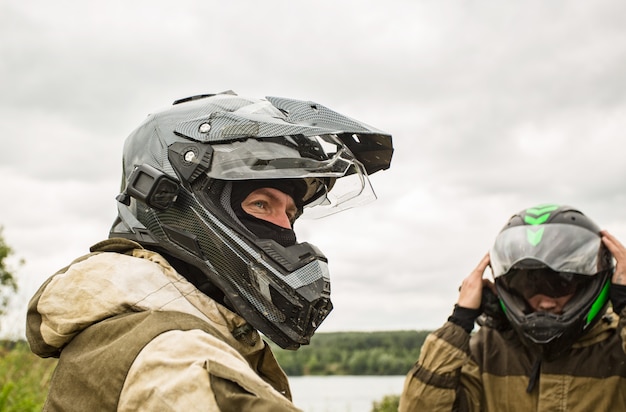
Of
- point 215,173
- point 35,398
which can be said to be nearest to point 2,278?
point 35,398

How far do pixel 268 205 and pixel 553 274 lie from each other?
2492 mm

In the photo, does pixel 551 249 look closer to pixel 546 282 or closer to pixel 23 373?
pixel 546 282

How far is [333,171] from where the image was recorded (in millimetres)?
2547

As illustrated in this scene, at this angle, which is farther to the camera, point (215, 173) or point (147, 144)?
point (147, 144)

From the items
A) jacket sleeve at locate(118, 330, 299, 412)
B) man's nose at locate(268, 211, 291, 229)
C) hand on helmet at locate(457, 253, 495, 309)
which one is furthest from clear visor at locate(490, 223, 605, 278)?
jacket sleeve at locate(118, 330, 299, 412)

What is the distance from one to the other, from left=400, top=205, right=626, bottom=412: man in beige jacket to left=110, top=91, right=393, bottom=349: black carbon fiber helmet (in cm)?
216

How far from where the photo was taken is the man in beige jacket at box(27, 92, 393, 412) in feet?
5.34

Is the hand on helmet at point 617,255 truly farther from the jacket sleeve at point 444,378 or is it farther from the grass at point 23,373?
the grass at point 23,373

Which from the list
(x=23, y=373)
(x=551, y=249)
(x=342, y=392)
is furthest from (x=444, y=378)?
(x=342, y=392)

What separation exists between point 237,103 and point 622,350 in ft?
9.56

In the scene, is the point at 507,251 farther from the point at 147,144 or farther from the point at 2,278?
the point at 2,278

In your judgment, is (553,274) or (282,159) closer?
(282,159)

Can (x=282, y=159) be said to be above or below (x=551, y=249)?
above

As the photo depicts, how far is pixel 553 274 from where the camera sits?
4379mm
